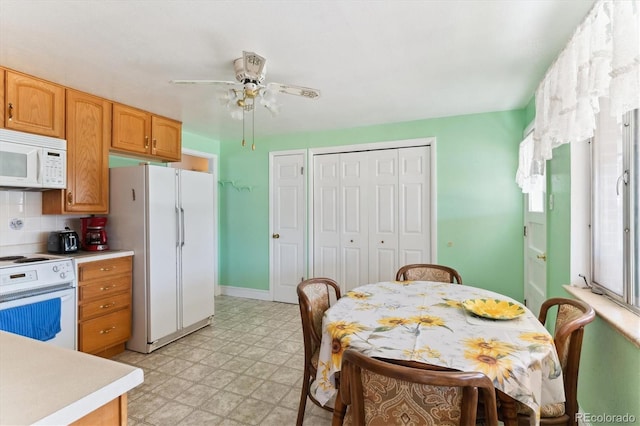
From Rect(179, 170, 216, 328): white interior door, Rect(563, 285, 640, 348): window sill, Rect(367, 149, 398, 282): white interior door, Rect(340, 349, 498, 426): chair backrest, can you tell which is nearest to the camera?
Rect(340, 349, 498, 426): chair backrest

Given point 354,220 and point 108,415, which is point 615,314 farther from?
point 354,220

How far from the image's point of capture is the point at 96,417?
2.45 ft

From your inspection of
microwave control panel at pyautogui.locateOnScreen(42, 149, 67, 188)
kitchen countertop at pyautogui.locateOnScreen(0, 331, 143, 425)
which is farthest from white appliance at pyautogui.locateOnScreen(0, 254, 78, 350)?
kitchen countertop at pyautogui.locateOnScreen(0, 331, 143, 425)

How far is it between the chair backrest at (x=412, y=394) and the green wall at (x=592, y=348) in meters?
0.91

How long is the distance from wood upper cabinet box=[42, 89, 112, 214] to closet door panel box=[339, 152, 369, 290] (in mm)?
2606

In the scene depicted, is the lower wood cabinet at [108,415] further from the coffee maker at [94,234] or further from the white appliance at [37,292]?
the coffee maker at [94,234]

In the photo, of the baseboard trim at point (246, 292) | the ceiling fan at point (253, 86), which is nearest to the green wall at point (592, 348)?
the ceiling fan at point (253, 86)

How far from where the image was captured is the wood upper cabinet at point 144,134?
309 centimetres

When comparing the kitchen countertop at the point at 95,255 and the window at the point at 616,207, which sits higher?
the window at the point at 616,207

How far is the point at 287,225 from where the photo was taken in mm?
4402

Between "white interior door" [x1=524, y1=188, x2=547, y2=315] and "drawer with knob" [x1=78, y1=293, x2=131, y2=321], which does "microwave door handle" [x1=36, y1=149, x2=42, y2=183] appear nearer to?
"drawer with knob" [x1=78, y1=293, x2=131, y2=321]

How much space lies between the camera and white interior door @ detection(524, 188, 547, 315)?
267 centimetres

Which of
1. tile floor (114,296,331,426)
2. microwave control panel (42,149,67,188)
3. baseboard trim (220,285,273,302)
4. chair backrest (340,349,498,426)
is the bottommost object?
tile floor (114,296,331,426)

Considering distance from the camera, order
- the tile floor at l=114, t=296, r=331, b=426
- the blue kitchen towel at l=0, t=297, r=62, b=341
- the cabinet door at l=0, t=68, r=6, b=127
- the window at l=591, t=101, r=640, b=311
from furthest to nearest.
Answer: the cabinet door at l=0, t=68, r=6, b=127
the blue kitchen towel at l=0, t=297, r=62, b=341
the tile floor at l=114, t=296, r=331, b=426
the window at l=591, t=101, r=640, b=311
